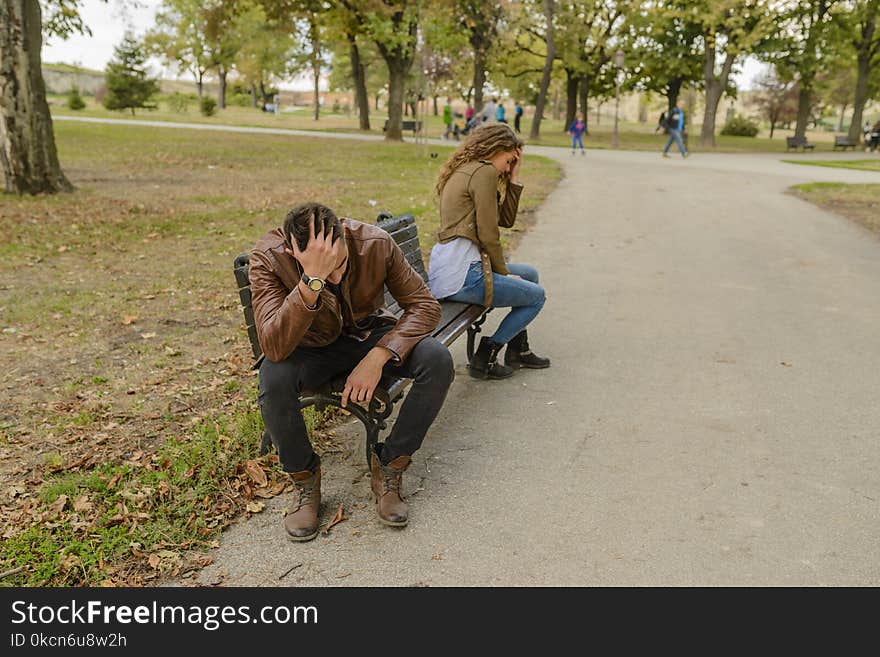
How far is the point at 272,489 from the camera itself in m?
3.61

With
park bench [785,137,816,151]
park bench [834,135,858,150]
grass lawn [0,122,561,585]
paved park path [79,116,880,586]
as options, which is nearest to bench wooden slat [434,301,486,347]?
paved park path [79,116,880,586]

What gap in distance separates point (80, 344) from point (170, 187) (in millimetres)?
9433

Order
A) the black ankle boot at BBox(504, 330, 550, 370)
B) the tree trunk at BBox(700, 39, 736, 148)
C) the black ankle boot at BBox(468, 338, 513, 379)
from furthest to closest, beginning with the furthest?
the tree trunk at BBox(700, 39, 736, 148)
the black ankle boot at BBox(504, 330, 550, 370)
the black ankle boot at BBox(468, 338, 513, 379)

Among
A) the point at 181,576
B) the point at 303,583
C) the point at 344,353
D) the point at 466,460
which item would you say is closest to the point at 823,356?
the point at 466,460

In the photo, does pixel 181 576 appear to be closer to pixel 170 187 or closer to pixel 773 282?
pixel 773 282

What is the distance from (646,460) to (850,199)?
39.9 ft

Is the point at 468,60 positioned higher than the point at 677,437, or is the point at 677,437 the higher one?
the point at 468,60

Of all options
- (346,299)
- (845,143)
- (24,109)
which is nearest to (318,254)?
(346,299)

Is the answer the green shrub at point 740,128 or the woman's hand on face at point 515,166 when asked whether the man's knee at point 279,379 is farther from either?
the green shrub at point 740,128

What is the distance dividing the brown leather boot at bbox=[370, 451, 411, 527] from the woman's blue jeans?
1591mm

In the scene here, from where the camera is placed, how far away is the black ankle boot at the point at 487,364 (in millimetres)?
5031

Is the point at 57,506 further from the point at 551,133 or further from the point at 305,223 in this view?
the point at 551,133

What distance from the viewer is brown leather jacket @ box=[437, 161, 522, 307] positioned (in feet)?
15.2

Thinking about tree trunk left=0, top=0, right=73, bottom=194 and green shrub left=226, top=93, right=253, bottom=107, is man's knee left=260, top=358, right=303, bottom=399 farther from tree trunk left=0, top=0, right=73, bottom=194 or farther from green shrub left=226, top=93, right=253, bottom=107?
green shrub left=226, top=93, right=253, bottom=107
